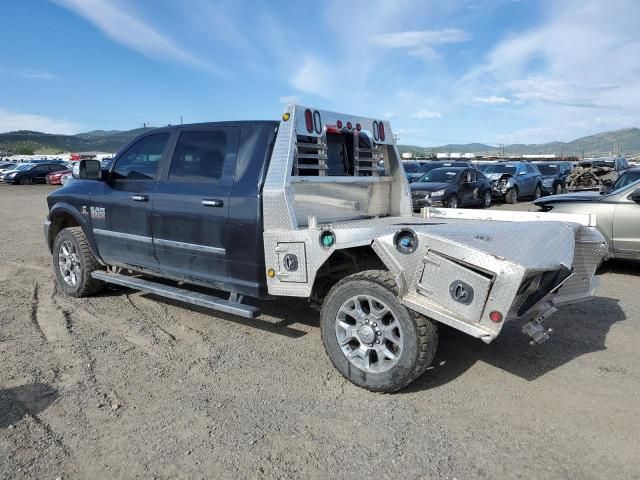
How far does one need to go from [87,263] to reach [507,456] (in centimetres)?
497

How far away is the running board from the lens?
4.41 metres

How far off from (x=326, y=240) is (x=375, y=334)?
2.58ft

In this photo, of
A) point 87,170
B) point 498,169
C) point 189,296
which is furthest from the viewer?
point 498,169

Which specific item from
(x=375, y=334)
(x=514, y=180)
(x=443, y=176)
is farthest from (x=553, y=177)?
(x=375, y=334)

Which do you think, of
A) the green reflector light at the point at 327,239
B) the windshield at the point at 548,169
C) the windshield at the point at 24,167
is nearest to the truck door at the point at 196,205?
the green reflector light at the point at 327,239

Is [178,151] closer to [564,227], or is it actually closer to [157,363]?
[157,363]

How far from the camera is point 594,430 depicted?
10.9ft

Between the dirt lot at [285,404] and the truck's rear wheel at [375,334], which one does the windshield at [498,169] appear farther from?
the truck's rear wheel at [375,334]

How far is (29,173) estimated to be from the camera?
117 feet

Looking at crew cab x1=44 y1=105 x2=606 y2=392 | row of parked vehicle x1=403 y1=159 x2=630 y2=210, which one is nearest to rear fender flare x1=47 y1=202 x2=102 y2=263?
crew cab x1=44 y1=105 x2=606 y2=392

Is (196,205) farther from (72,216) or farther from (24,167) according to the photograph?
(24,167)

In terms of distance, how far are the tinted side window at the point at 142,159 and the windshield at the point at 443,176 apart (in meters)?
12.7

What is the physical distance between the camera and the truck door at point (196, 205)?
4.63 meters

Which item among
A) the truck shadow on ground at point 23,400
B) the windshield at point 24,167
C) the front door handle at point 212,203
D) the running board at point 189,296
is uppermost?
the front door handle at point 212,203
